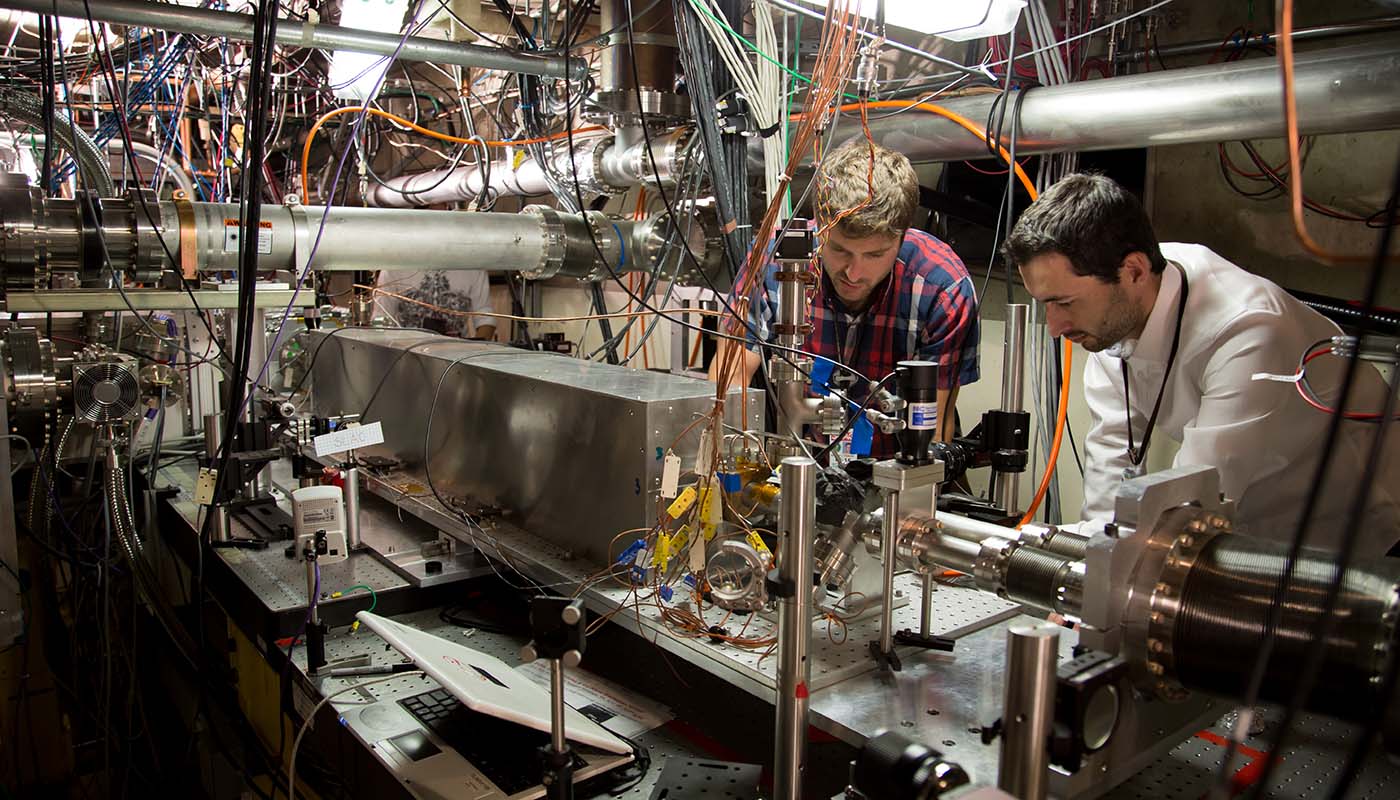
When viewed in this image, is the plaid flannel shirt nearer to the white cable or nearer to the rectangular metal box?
the rectangular metal box

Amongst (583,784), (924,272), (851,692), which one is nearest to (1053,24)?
(924,272)

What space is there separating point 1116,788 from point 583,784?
0.66 m

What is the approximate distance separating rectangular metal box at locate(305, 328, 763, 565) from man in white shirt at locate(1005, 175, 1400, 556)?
578 millimetres

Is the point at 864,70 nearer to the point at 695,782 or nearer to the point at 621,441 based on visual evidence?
the point at 621,441

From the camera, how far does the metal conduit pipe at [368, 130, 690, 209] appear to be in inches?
95.0

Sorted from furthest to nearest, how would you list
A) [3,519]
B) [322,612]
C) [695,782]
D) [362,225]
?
[362,225] < [3,519] < [322,612] < [695,782]

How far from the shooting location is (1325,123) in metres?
1.53

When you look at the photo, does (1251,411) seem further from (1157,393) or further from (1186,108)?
(1186,108)

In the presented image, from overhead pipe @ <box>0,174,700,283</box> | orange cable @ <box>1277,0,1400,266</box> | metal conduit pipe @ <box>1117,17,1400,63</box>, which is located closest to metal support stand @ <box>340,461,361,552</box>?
overhead pipe @ <box>0,174,700,283</box>

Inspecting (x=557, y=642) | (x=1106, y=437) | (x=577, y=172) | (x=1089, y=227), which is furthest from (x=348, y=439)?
(x=1106, y=437)

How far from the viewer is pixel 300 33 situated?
1.89 metres

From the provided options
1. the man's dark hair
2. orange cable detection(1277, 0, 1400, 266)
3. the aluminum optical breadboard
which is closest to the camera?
orange cable detection(1277, 0, 1400, 266)

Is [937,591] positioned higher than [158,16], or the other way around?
[158,16]

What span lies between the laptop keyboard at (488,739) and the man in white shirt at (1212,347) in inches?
38.6
